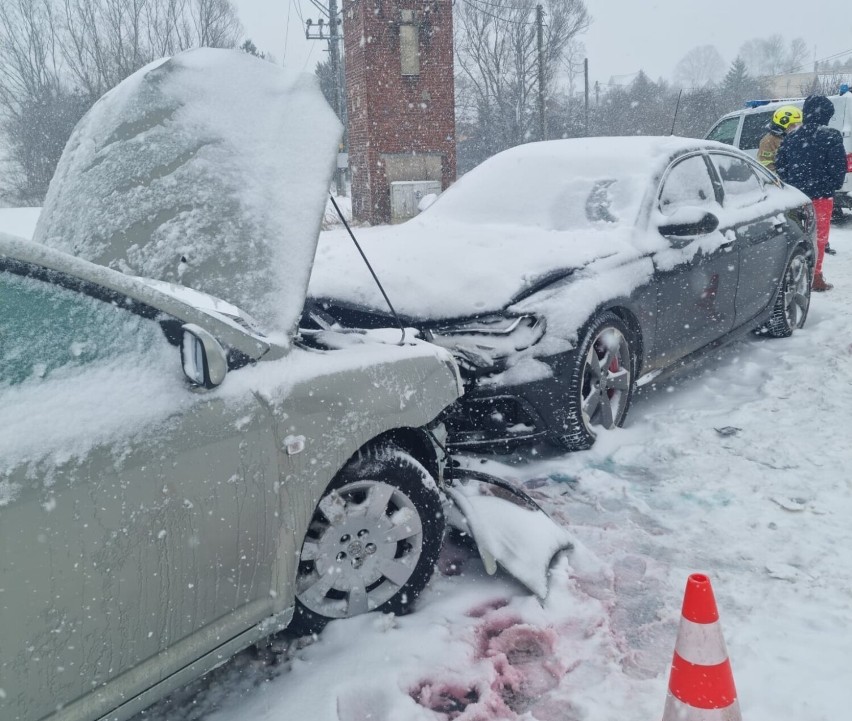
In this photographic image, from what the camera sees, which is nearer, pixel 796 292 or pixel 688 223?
pixel 688 223

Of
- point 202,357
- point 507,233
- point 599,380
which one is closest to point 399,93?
point 507,233

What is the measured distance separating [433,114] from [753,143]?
7706 millimetres

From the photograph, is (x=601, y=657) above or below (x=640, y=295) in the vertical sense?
below

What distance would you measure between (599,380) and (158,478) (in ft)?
9.16

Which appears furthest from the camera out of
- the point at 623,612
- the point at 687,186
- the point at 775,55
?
the point at 775,55

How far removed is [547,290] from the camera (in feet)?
13.1

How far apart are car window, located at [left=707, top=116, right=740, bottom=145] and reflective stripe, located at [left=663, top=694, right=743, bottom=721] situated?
1276 centimetres

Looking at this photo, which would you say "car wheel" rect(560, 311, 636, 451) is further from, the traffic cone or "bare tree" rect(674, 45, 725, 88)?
"bare tree" rect(674, 45, 725, 88)

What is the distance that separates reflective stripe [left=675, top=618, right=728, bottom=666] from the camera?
187 centimetres

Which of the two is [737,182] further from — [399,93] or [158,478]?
[399,93]

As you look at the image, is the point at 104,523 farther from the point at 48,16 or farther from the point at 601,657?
the point at 48,16

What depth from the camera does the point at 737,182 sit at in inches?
224

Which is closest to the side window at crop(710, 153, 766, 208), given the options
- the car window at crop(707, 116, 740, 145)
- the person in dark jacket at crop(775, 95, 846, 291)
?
the person in dark jacket at crop(775, 95, 846, 291)

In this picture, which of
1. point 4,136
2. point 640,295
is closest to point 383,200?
point 640,295
